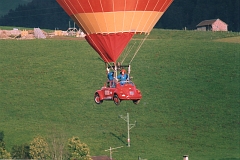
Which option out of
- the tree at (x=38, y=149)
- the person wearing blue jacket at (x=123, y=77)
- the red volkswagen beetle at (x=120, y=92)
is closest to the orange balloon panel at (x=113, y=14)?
the person wearing blue jacket at (x=123, y=77)

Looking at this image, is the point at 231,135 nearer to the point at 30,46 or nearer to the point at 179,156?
the point at 179,156

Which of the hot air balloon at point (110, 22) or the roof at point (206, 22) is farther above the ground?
the roof at point (206, 22)

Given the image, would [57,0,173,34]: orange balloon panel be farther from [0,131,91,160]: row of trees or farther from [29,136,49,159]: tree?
[29,136,49,159]: tree

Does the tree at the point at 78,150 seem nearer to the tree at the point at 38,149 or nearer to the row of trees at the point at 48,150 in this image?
the row of trees at the point at 48,150

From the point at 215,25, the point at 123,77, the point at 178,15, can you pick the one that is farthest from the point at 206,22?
the point at 123,77

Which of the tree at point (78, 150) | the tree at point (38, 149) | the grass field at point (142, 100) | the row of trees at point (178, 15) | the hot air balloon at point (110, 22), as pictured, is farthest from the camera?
the row of trees at point (178, 15)

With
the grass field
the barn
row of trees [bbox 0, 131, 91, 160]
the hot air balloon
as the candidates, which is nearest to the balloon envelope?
the hot air balloon

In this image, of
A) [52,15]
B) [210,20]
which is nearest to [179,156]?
[210,20]
